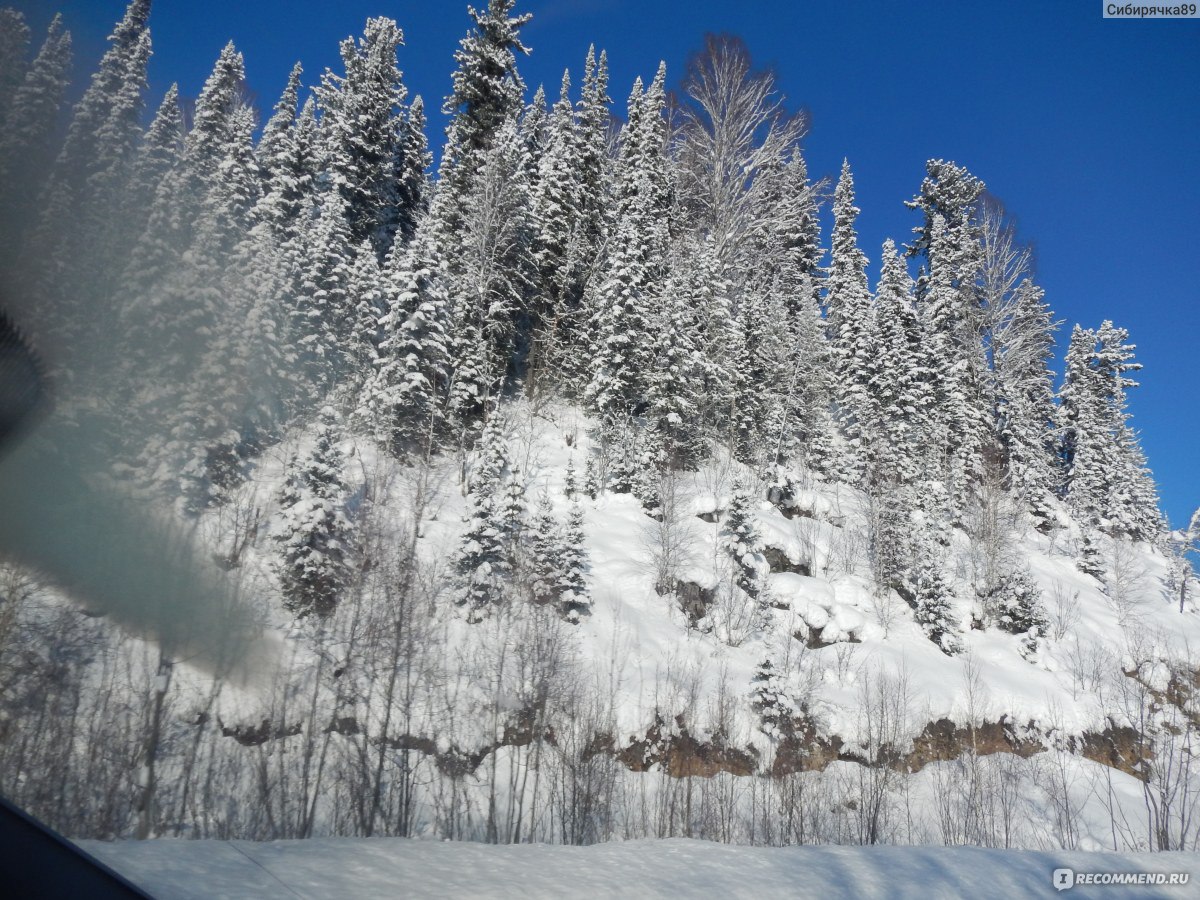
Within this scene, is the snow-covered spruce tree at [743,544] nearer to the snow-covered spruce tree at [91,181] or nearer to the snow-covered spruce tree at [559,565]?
the snow-covered spruce tree at [559,565]

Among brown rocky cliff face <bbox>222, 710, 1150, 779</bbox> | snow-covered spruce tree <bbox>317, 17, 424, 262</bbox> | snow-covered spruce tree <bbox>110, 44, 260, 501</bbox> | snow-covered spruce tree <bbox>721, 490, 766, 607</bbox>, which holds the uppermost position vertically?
snow-covered spruce tree <bbox>317, 17, 424, 262</bbox>

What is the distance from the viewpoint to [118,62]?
3.77 meters

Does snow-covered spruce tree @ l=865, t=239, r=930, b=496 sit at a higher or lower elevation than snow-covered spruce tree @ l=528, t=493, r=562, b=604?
higher

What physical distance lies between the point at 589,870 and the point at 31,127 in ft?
15.7

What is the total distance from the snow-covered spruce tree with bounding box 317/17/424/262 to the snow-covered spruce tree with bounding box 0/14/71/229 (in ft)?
99.9

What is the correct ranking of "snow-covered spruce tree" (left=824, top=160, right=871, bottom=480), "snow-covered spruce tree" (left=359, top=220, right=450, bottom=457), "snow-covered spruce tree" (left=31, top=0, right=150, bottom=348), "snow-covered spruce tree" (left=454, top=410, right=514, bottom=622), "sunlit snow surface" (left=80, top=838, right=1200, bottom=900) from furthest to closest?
"snow-covered spruce tree" (left=824, top=160, right=871, bottom=480)
"snow-covered spruce tree" (left=359, top=220, right=450, bottom=457)
"snow-covered spruce tree" (left=454, top=410, right=514, bottom=622)
"snow-covered spruce tree" (left=31, top=0, right=150, bottom=348)
"sunlit snow surface" (left=80, top=838, right=1200, bottom=900)

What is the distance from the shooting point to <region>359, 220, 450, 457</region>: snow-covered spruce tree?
23359 millimetres

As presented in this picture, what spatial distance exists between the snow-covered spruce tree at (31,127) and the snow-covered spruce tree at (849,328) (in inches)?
1252

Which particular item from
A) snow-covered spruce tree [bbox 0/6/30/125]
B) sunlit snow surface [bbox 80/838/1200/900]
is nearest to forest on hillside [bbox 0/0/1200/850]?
snow-covered spruce tree [bbox 0/6/30/125]

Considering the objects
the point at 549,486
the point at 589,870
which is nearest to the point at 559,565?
the point at 549,486

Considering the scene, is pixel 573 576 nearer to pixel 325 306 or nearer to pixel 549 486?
pixel 549 486

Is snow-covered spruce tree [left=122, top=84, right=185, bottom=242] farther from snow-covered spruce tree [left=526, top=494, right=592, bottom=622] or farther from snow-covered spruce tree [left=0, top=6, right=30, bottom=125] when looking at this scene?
snow-covered spruce tree [left=526, top=494, right=592, bottom=622]

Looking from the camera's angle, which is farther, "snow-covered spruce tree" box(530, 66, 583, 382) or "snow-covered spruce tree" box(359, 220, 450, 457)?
"snow-covered spruce tree" box(530, 66, 583, 382)

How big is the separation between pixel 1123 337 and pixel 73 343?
5993cm
